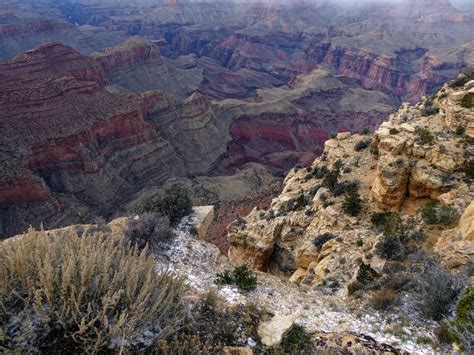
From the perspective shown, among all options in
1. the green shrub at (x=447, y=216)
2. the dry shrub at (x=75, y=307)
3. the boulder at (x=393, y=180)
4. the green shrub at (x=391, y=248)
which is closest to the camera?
the dry shrub at (x=75, y=307)

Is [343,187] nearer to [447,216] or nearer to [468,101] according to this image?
[447,216]

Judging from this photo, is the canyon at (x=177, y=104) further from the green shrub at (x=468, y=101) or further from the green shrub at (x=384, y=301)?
the green shrub at (x=384, y=301)

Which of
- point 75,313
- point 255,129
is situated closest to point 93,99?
point 255,129

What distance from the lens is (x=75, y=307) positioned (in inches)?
200

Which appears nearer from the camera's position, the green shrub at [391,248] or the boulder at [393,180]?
the green shrub at [391,248]

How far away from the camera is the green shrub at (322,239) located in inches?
616

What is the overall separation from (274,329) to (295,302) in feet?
7.76

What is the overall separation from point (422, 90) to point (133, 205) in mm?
110979

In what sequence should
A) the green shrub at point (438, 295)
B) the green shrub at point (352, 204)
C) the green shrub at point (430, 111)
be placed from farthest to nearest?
the green shrub at point (430, 111)
the green shrub at point (352, 204)
the green shrub at point (438, 295)

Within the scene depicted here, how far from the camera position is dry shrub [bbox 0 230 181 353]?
15.8ft

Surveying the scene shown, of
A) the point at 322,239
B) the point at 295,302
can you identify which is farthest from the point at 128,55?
the point at 295,302

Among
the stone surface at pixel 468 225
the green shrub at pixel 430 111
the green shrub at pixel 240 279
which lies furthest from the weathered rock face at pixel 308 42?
the green shrub at pixel 240 279

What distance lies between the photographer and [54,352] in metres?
4.81

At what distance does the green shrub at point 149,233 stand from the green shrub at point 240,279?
2.42 m
